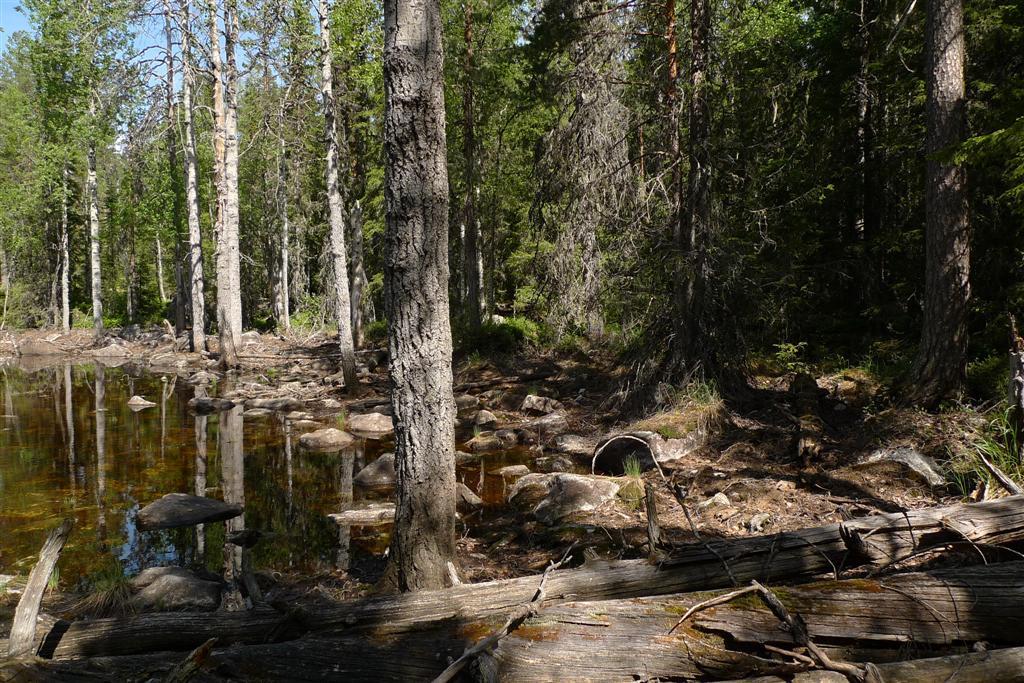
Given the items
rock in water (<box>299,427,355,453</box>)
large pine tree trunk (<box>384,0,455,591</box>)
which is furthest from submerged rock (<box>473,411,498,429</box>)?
large pine tree trunk (<box>384,0,455,591</box>)

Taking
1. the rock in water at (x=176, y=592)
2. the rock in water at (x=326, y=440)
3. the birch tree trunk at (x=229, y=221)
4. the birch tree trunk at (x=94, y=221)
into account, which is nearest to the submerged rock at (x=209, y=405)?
the rock in water at (x=326, y=440)

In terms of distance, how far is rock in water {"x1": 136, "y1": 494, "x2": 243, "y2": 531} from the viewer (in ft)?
24.8

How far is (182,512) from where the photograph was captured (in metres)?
7.73

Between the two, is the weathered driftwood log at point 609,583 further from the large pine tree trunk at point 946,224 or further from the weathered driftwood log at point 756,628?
the large pine tree trunk at point 946,224

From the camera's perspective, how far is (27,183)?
29.7 m

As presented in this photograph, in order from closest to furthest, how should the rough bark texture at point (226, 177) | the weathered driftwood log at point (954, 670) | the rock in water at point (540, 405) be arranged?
the weathered driftwood log at point (954, 670)
the rock in water at point (540, 405)
the rough bark texture at point (226, 177)

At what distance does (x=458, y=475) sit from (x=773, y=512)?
4.35m

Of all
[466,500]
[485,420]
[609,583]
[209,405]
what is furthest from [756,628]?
[209,405]

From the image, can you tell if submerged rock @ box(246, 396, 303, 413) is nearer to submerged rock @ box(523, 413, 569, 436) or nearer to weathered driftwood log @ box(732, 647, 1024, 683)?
submerged rock @ box(523, 413, 569, 436)

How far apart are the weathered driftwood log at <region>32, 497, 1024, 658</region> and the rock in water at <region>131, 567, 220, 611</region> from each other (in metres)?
1.75

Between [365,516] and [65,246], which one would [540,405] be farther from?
[65,246]

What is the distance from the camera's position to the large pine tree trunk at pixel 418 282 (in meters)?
4.70

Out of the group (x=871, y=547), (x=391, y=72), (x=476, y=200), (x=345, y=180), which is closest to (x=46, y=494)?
(x=391, y=72)

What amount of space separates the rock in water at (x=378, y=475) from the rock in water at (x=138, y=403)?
8369 millimetres
